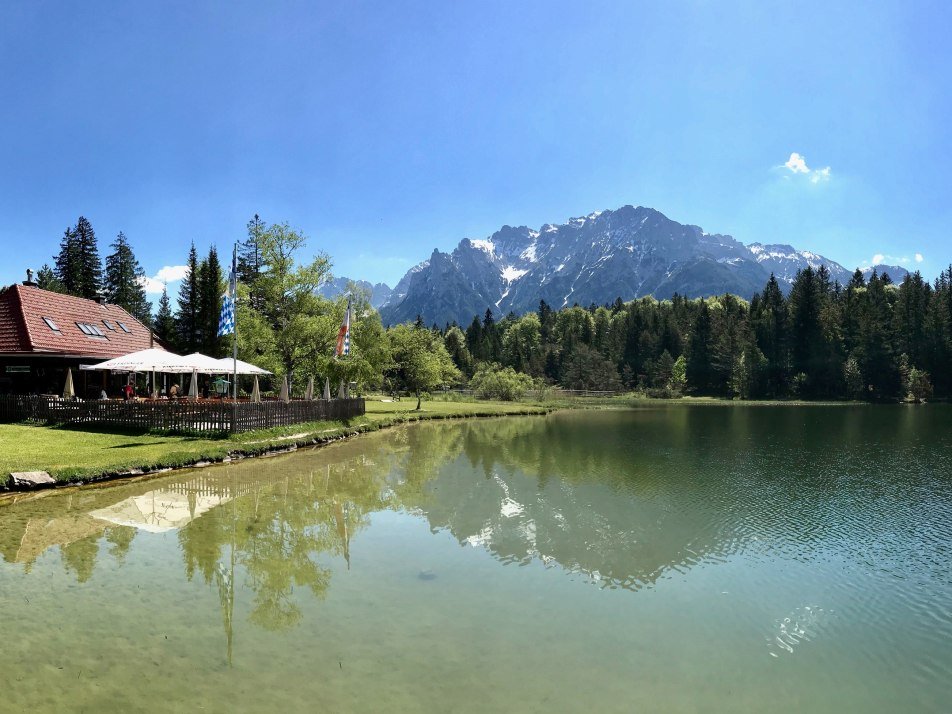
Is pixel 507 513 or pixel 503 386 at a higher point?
pixel 503 386

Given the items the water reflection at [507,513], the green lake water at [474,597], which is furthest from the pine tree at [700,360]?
the green lake water at [474,597]

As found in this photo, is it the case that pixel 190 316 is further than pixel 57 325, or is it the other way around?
pixel 190 316

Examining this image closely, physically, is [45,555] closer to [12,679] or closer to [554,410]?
[12,679]

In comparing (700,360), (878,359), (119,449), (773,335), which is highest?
(773,335)

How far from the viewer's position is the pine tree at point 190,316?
7062 cm

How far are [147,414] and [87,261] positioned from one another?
196ft

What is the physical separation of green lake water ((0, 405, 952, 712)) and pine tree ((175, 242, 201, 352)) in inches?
2231

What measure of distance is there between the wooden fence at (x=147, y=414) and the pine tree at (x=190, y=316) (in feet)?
133

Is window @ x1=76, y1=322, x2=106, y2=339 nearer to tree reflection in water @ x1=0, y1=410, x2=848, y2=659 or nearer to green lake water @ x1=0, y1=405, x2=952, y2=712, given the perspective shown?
tree reflection in water @ x1=0, y1=410, x2=848, y2=659

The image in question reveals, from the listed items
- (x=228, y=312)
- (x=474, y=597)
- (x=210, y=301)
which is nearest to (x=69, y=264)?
(x=210, y=301)

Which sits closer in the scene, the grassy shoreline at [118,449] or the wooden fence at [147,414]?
the grassy shoreline at [118,449]

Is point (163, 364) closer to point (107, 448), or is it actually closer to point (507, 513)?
point (107, 448)

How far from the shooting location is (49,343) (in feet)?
118

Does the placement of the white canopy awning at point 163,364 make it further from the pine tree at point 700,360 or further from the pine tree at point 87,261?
the pine tree at point 700,360
